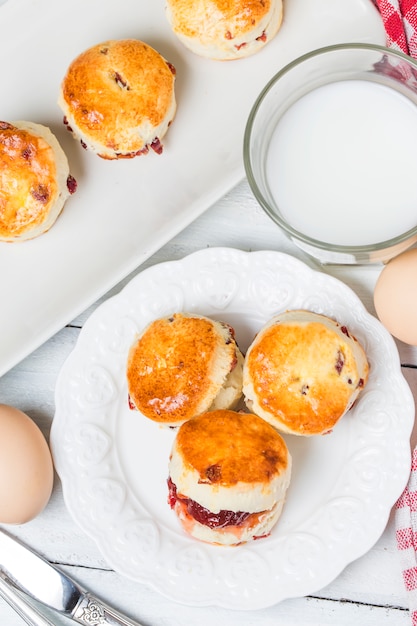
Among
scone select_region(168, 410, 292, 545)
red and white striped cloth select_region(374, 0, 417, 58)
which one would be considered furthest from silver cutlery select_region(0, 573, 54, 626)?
red and white striped cloth select_region(374, 0, 417, 58)

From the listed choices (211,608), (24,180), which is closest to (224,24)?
(24,180)

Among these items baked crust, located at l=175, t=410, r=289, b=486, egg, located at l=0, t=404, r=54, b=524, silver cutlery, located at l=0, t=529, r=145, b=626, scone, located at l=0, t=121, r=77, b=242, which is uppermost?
scone, located at l=0, t=121, r=77, b=242

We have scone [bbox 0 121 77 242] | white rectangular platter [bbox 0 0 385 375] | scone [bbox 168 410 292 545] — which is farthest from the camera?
white rectangular platter [bbox 0 0 385 375]

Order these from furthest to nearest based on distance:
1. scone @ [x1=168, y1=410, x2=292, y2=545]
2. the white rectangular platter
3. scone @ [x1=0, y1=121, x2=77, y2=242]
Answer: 1. the white rectangular platter
2. scone @ [x1=0, y1=121, x2=77, y2=242]
3. scone @ [x1=168, y1=410, x2=292, y2=545]

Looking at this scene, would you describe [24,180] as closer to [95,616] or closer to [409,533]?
[95,616]

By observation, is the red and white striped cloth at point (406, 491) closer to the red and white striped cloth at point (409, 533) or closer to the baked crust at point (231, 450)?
the red and white striped cloth at point (409, 533)

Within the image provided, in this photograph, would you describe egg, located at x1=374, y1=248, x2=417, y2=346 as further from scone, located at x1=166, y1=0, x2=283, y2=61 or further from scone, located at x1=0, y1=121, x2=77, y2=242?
scone, located at x1=0, y1=121, x2=77, y2=242

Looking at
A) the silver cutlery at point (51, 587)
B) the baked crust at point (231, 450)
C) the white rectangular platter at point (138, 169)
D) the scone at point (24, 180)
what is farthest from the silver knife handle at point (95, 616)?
the scone at point (24, 180)
